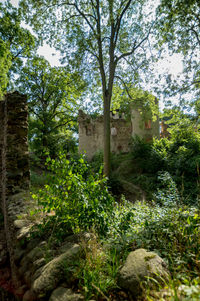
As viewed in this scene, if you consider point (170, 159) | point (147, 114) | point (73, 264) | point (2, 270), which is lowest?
point (2, 270)

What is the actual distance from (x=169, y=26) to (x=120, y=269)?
10.2 m

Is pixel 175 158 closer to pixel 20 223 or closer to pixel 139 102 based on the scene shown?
pixel 139 102

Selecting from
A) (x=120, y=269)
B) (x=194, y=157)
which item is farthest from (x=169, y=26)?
(x=120, y=269)

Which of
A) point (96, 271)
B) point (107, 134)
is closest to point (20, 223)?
point (96, 271)

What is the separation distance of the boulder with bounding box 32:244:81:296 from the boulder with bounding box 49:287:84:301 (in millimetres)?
99

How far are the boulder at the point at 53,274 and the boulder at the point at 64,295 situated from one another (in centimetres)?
10

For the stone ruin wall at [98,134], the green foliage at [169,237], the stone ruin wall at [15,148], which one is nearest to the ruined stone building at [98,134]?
the stone ruin wall at [98,134]

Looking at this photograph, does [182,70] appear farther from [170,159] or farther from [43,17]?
[43,17]

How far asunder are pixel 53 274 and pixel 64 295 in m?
0.29

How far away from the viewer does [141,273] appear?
5.35 feet

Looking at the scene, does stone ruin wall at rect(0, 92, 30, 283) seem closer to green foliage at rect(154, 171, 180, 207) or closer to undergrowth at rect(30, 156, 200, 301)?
undergrowth at rect(30, 156, 200, 301)

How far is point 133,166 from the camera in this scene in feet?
41.0

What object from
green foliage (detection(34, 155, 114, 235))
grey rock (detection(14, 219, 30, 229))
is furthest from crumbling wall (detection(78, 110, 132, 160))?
green foliage (detection(34, 155, 114, 235))

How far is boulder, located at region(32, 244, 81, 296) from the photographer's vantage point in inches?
72.2
